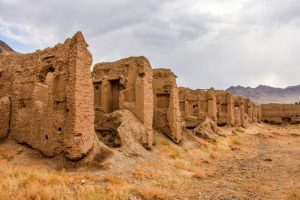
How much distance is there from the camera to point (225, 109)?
3434cm

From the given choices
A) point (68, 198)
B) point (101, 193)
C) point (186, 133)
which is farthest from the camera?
point (186, 133)

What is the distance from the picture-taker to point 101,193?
879 centimetres

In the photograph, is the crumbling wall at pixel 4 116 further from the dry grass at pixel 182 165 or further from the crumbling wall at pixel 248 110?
the crumbling wall at pixel 248 110

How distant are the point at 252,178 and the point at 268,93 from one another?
596ft

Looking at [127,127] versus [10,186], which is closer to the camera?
[10,186]

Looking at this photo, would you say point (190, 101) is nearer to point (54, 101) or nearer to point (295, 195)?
point (54, 101)

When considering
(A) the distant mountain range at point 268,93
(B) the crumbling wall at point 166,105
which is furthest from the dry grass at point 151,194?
(A) the distant mountain range at point 268,93

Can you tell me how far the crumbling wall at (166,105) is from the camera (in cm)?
1948

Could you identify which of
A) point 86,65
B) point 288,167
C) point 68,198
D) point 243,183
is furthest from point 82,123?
point 288,167

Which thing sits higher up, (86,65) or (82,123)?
(86,65)

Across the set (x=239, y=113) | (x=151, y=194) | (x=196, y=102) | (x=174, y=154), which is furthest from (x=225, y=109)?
(x=151, y=194)

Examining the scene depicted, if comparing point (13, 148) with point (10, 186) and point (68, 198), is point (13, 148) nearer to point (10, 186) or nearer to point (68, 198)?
Answer: point (10, 186)

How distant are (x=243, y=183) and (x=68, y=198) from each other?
23.2 feet

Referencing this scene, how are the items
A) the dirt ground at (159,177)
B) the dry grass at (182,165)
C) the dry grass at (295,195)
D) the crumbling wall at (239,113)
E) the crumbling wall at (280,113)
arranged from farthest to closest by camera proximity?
the crumbling wall at (280,113) → the crumbling wall at (239,113) → the dry grass at (182,165) → the dry grass at (295,195) → the dirt ground at (159,177)
